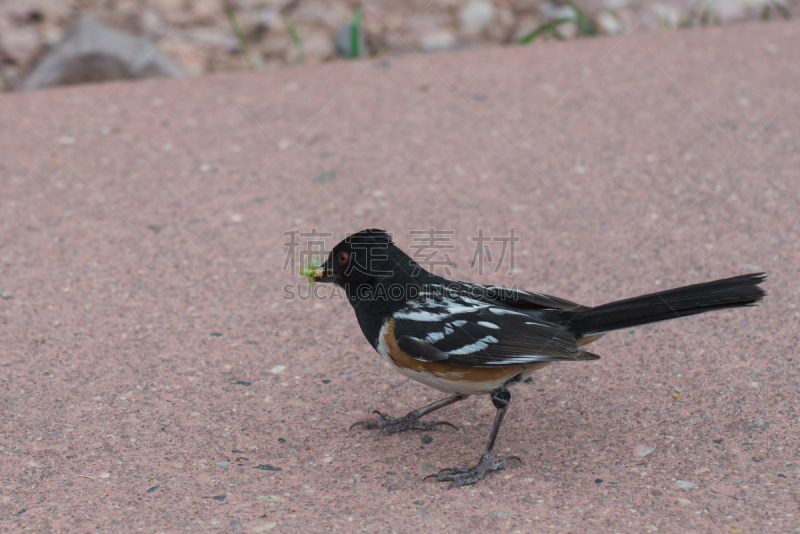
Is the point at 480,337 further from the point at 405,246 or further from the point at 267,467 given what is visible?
the point at 405,246

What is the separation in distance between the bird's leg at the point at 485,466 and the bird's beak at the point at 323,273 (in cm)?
106

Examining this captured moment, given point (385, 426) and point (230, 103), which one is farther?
point (230, 103)

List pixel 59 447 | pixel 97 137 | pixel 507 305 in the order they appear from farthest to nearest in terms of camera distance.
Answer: pixel 97 137 < pixel 507 305 < pixel 59 447

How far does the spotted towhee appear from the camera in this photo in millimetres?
3467

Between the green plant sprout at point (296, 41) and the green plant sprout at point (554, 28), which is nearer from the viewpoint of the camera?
the green plant sprout at point (554, 28)

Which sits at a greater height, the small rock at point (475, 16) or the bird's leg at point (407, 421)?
the small rock at point (475, 16)

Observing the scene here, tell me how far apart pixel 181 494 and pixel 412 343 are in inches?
49.2

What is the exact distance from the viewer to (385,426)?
4.02 meters

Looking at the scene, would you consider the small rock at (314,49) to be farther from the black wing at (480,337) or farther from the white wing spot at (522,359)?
the white wing spot at (522,359)

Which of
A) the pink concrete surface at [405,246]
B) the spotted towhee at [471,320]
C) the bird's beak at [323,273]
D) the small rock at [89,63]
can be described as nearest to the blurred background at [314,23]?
the small rock at [89,63]

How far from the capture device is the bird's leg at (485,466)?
3.61m

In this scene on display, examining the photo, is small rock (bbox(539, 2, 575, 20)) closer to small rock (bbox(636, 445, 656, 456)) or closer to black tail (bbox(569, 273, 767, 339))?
black tail (bbox(569, 273, 767, 339))

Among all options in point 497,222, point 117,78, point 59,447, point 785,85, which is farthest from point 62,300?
point 785,85

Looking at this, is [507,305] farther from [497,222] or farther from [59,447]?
[59,447]
